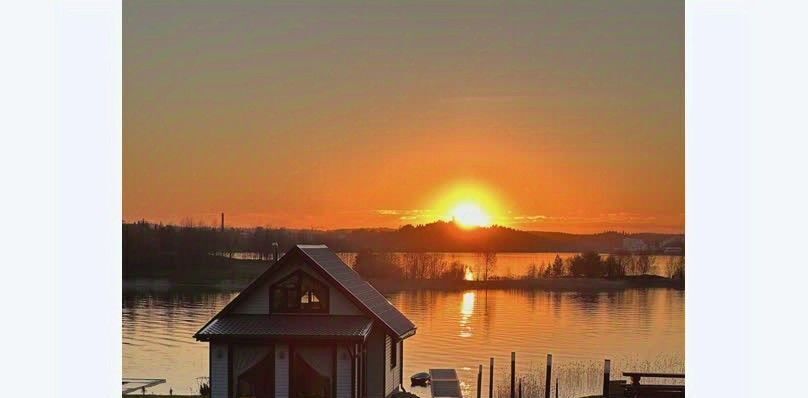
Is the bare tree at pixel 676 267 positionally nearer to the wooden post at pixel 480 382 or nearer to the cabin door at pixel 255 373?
the wooden post at pixel 480 382

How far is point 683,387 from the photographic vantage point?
446 inches

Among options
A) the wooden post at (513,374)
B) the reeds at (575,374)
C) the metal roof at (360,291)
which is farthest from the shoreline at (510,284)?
the metal roof at (360,291)

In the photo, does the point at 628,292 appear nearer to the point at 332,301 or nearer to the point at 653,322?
the point at 653,322

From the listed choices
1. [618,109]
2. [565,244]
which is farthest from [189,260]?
[618,109]

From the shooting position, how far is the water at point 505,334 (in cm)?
1313

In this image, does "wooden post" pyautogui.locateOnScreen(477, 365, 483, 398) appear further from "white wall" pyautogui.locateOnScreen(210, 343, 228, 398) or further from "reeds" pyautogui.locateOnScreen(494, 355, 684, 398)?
"white wall" pyautogui.locateOnScreen(210, 343, 228, 398)

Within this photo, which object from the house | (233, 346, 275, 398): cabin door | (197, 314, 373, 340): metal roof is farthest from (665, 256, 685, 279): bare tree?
(233, 346, 275, 398): cabin door

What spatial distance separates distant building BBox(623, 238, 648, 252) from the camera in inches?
512

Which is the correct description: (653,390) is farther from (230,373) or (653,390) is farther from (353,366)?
(230,373)

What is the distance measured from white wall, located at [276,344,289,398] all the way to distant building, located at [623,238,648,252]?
4.63 meters

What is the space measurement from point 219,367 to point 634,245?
5285 mm

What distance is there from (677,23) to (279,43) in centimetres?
475

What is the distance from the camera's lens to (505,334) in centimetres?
1354

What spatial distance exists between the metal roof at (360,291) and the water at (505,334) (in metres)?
1.36
